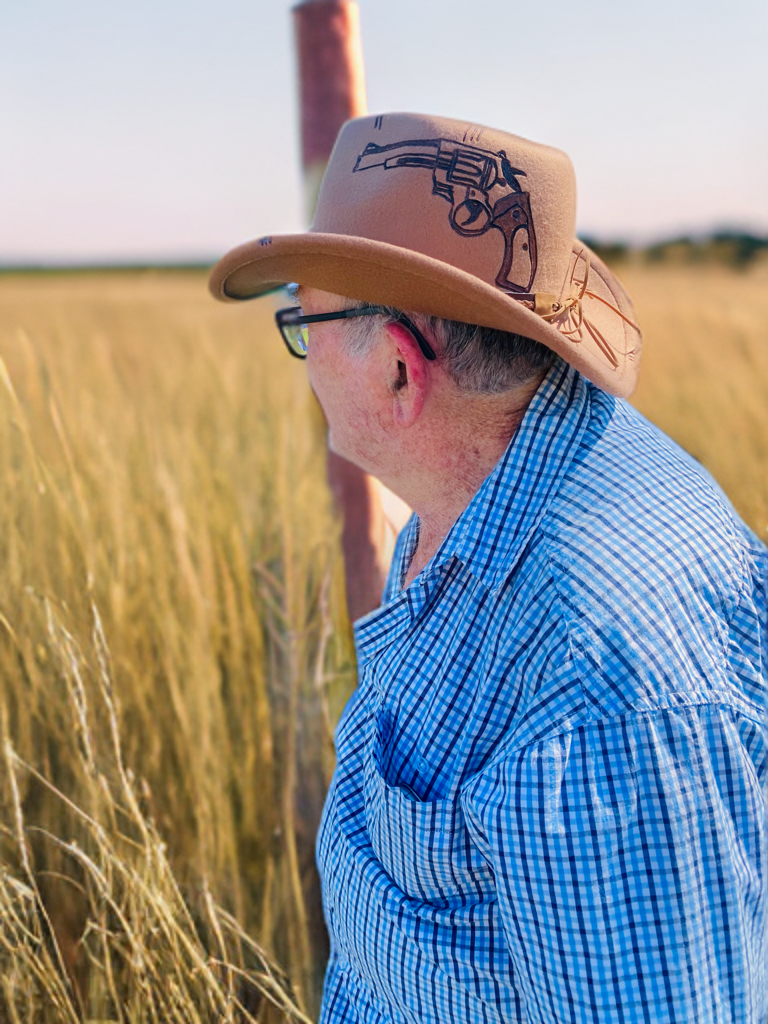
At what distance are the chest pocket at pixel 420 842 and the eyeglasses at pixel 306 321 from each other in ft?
1.45

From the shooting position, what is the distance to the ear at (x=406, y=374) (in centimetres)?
97

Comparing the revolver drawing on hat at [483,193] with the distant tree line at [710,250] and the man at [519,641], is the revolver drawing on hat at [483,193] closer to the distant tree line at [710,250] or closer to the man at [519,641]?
the man at [519,641]

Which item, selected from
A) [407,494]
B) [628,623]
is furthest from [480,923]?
[407,494]

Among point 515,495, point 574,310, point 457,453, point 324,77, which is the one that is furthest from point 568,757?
point 324,77

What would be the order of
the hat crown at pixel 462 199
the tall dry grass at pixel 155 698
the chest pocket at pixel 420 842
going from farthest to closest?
the tall dry grass at pixel 155 698
the hat crown at pixel 462 199
the chest pocket at pixel 420 842

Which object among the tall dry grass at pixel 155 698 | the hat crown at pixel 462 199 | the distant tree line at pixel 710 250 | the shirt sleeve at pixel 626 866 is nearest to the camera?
the shirt sleeve at pixel 626 866

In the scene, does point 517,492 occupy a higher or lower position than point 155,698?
higher

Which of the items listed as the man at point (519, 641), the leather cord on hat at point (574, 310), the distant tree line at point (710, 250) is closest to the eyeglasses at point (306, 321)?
the man at point (519, 641)

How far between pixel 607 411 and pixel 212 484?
3.22 ft

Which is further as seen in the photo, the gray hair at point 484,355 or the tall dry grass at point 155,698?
the tall dry grass at point 155,698

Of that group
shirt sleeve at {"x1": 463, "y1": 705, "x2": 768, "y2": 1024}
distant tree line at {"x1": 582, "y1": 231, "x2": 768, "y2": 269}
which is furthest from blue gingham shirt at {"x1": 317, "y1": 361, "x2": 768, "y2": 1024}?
distant tree line at {"x1": 582, "y1": 231, "x2": 768, "y2": 269}

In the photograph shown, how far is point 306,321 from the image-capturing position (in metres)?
1.05

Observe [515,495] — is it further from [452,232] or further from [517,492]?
[452,232]

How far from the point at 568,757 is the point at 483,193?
565 mm
